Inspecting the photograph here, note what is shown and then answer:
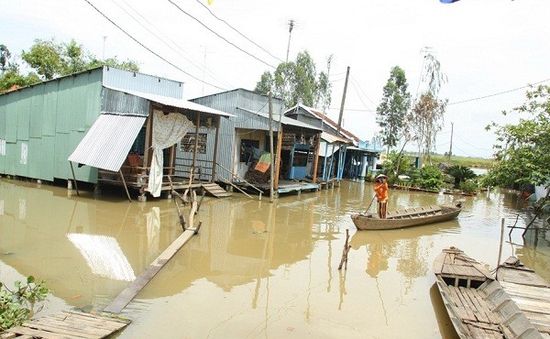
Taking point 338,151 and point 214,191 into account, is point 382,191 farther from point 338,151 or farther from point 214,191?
point 338,151

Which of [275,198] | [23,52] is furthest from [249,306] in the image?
[23,52]

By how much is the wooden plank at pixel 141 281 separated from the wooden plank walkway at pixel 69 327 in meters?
0.50

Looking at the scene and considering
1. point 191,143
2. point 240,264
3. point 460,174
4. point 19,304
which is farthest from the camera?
point 460,174

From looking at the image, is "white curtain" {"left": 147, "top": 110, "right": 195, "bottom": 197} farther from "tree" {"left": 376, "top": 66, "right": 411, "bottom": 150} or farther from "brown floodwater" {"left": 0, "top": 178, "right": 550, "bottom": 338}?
"tree" {"left": 376, "top": 66, "right": 411, "bottom": 150}

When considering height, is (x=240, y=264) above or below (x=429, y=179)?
below

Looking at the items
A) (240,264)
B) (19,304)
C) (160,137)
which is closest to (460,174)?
(160,137)

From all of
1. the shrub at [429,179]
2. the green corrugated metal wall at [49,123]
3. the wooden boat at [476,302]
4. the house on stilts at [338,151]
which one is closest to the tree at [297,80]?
the house on stilts at [338,151]

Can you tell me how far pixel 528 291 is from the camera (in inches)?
Result: 279

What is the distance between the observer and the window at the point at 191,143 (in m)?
21.0

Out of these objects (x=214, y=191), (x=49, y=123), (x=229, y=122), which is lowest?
(x=214, y=191)

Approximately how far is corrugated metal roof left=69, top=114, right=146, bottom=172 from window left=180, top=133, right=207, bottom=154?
17.1 ft

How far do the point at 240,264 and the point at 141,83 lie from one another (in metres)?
12.7

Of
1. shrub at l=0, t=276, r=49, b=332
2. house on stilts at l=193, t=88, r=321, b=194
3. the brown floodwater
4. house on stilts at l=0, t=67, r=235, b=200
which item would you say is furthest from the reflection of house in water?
house on stilts at l=193, t=88, r=321, b=194

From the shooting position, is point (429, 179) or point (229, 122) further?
point (429, 179)
